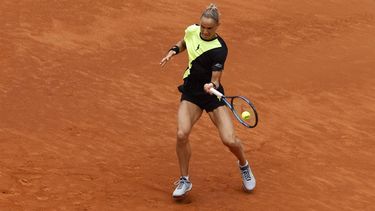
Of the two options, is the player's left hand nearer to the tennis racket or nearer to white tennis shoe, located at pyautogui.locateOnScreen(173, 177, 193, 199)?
the tennis racket

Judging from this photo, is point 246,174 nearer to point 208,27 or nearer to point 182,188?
point 182,188

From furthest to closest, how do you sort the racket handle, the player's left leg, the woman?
the player's left leg
the woman
the racket handle

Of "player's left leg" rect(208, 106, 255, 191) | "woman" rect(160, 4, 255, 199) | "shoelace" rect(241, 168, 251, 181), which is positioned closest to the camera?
"woman" rect(160, 4, 255, 199)

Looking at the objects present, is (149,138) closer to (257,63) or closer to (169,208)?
(169,208)

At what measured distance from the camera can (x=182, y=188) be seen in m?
8.68

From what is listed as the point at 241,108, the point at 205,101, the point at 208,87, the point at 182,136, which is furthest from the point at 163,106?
the point at 208,87

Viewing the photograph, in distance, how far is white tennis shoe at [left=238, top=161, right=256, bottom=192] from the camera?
9.05 meters

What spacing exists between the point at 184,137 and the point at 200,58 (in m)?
0.91

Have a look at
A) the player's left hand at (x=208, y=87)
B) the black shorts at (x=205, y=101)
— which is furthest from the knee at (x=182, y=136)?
the player's left hand at (x=208, y=87)

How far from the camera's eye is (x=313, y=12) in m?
18.3

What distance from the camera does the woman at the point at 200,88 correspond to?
8.41m

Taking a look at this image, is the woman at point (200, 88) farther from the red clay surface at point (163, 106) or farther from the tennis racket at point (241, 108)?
the red clay surface at point (163, 106)

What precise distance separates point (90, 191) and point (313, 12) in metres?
10.9

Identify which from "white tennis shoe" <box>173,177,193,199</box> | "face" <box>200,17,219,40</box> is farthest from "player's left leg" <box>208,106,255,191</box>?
"face" <box>200,17,219,40</box>
